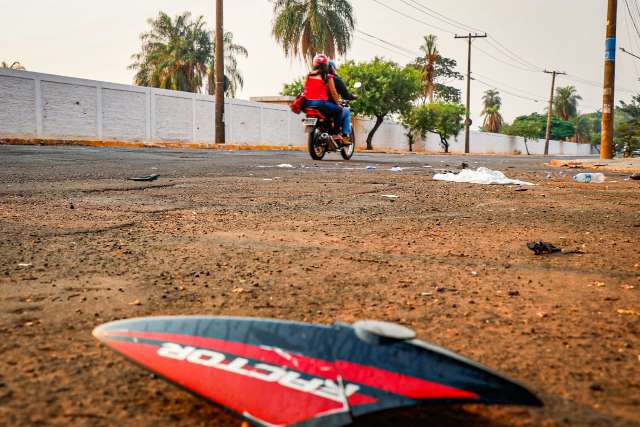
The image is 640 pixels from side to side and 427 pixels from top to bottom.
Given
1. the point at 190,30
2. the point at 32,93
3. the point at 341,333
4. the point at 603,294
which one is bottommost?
the point at 603,294

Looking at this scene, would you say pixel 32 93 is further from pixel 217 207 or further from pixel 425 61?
pixel 425 61

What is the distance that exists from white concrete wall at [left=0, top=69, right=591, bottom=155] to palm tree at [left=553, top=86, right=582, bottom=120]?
82881 mm

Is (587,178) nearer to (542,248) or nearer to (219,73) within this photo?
(542,248)

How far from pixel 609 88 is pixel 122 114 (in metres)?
17.2

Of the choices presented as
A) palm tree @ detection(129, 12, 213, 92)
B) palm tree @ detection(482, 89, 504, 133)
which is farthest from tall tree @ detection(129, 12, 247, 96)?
palm tree @ detection(482, 89, 504, 133)

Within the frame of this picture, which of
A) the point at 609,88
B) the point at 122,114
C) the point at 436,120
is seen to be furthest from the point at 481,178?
the point at 436,120

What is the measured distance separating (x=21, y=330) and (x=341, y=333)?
0.75 metres

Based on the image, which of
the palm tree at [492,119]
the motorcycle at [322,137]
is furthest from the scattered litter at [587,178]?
the palm tree at [492,119]

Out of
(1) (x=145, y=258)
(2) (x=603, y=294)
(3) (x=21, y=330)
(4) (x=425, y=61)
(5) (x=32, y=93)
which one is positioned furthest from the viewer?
(4) (x=425, y=61)

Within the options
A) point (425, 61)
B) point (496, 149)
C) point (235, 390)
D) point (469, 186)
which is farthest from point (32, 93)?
point (496, 149)

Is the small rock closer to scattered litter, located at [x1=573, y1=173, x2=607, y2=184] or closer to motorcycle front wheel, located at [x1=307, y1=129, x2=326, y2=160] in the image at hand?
scattered litter, located at [x1=573, y1=173, x2=607, y2=184]

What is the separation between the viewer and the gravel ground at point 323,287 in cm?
90

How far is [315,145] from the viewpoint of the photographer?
33.4 feet

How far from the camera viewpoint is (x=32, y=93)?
1962 centimetres
